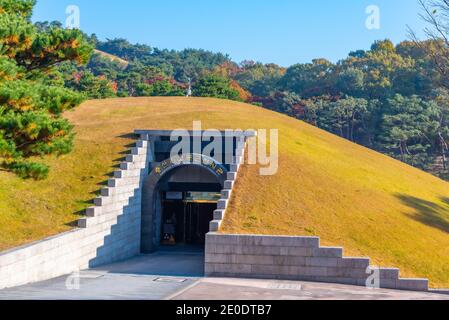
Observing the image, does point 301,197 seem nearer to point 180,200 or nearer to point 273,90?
point 180,200

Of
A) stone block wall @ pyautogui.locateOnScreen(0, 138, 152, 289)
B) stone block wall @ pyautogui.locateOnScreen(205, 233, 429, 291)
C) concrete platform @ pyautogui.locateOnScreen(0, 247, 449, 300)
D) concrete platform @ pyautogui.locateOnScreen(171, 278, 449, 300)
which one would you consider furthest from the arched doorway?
concrete platform @ pyautogui.locateOnScreen(171, 278, 449, 300)

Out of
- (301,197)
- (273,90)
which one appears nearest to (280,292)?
(301,197)

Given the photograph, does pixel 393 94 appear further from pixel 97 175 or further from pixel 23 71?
pixel 23 71

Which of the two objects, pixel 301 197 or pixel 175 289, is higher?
pixel 301 197

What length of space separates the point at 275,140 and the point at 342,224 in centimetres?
919

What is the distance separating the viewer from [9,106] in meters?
16.4

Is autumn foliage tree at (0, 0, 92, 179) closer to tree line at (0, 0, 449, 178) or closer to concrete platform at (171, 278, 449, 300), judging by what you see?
tree line at (0, 0, 449, 178)

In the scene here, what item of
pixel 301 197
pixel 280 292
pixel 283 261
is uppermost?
pixel 301 197

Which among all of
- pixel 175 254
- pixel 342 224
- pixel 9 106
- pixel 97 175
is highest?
pixel 9 106

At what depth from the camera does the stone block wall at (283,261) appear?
20312mm

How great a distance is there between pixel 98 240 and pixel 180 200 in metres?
8.14

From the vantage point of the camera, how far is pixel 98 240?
78.4ft

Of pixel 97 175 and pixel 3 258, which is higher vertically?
pixel 97 175
